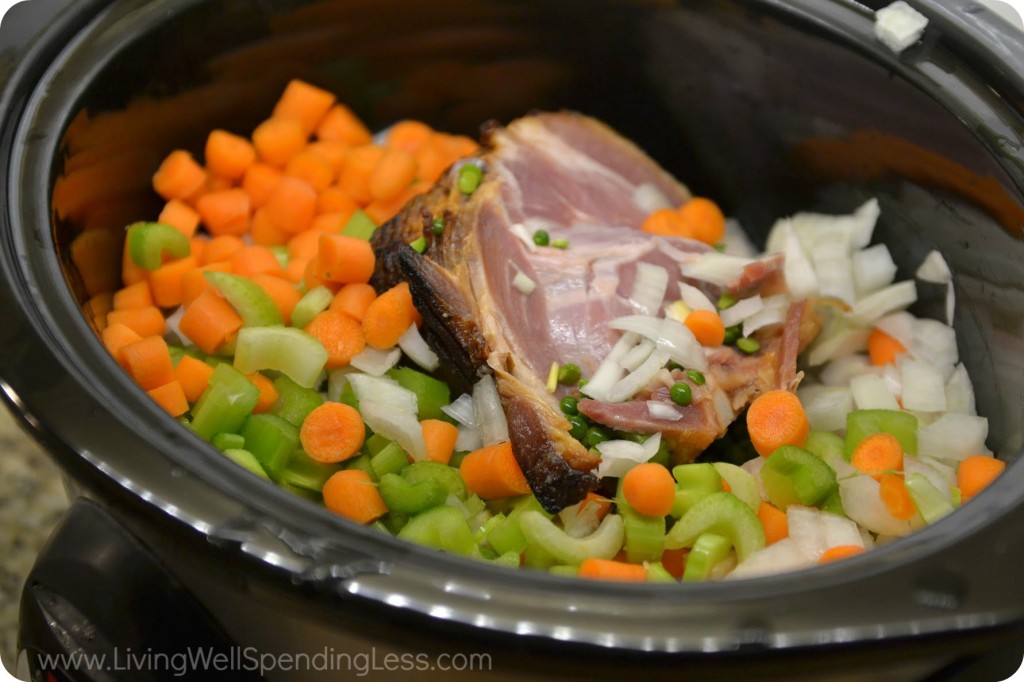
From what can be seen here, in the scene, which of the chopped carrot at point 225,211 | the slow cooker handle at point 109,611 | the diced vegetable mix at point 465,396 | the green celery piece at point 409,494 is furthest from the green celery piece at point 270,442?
the chopped carrot at point 225,211

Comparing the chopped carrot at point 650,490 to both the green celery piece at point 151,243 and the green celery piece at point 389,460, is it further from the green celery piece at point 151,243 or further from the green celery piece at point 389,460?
the green celery piece at point 151,243

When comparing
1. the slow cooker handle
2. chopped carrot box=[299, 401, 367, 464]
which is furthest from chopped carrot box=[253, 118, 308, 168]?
the slow cooker handle

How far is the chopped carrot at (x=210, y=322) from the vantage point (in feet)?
7.93

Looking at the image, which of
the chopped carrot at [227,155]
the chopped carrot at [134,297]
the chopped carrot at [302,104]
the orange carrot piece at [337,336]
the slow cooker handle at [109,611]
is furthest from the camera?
the chopped carrot at [302,104]

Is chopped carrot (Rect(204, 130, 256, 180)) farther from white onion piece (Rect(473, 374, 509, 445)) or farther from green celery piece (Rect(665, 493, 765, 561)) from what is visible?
green celery piece (Rect(665, 493, 765, 561))

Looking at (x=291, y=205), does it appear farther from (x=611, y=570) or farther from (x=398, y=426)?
(x=611, y=570)

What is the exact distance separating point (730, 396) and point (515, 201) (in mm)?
728

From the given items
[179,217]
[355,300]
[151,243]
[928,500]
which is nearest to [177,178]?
[179,217]

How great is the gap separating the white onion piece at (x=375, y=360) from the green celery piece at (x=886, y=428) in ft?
3.41

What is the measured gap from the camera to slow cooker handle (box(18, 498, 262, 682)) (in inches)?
69.2

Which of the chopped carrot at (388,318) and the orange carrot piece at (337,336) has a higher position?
the chopped carrot at (388,318)

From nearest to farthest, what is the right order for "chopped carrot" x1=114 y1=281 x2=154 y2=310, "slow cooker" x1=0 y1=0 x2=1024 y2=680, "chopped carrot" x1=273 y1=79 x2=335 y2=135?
"slow cooker" x1=0 y1=0 x2=1024 y2=680 < "chopped carrot" x1=114 y1=281 x2=154 y2=310 < "chopped carrot" x1=273 y1=79 x2=335 y2=135

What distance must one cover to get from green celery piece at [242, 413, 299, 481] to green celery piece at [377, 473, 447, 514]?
0.77 feet

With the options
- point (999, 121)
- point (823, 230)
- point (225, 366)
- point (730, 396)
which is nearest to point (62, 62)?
point (225, 366)
